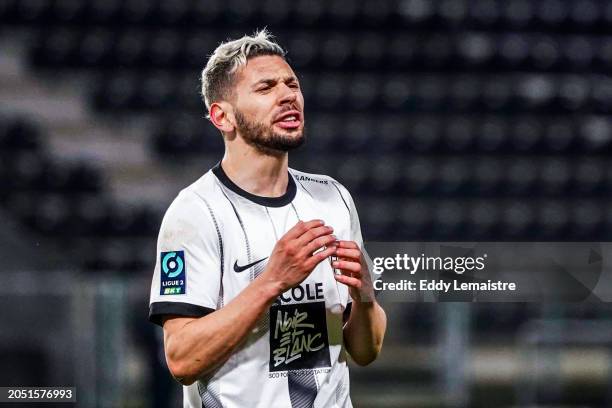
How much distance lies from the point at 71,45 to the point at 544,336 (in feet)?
6.46

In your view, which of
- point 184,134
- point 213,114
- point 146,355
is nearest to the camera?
point 213,114

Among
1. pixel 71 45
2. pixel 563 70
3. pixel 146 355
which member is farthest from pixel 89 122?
pixel 563 70

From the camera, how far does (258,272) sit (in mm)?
1805

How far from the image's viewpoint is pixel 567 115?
12.5 feet

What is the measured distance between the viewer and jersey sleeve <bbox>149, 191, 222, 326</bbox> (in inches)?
68.7

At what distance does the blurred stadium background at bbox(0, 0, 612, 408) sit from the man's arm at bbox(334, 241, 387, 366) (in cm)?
139

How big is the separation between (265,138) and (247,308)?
334 millimetres

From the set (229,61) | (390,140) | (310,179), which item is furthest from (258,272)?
(390,140)

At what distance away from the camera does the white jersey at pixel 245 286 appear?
176 cm

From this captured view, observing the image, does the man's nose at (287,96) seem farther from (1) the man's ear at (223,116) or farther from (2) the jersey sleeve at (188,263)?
(2) the jersey sleeve at (188,263)

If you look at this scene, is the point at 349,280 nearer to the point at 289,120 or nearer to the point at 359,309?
the point at 359,309

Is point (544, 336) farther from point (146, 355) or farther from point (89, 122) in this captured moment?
point (89, 122)

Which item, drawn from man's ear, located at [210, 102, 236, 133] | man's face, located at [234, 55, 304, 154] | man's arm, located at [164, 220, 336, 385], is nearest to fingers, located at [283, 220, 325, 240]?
man's arm, located at [164, 220, 336, 385]

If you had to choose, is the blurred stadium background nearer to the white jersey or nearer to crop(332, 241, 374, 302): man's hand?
the white jersey
